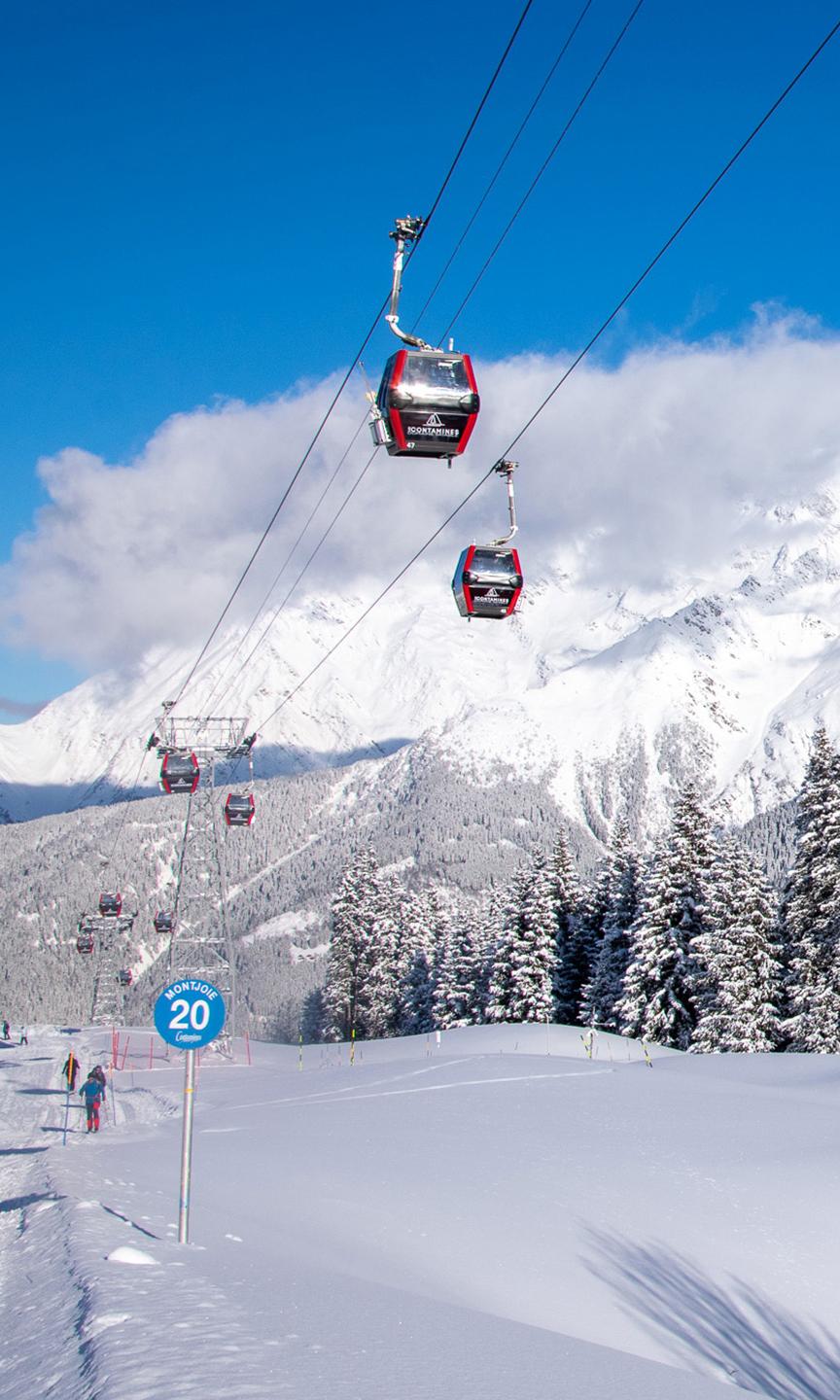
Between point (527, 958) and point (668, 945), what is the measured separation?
481 inches

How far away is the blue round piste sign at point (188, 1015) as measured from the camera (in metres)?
10.6

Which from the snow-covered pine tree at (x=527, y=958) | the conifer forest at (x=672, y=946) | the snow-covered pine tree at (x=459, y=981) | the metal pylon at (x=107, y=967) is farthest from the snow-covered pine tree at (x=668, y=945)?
the metal pylon at (x=107, y=967)

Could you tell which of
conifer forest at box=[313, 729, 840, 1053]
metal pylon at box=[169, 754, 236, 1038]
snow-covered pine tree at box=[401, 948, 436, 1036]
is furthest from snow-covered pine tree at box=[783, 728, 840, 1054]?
snow-covered pine tree at box=[401, 948, 436, 1036]

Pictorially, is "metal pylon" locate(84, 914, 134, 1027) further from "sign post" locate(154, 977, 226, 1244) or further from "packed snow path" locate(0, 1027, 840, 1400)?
"sign post" locate(154, 977, 226, 1244)

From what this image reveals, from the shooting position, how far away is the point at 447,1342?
740 centimetres

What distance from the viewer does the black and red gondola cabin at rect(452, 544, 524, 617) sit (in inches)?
699

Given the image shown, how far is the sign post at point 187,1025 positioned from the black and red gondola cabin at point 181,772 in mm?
30890

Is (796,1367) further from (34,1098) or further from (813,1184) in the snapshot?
(34,1098)

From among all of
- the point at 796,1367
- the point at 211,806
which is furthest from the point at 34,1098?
the point at 796,1367

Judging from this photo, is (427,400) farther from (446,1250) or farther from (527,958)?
(527,958)

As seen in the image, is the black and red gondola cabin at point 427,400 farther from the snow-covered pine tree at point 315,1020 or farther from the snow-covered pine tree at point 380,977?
the snow-covered pine tree at point 315,1020

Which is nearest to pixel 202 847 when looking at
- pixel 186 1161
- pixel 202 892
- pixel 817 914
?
pixel 202 892

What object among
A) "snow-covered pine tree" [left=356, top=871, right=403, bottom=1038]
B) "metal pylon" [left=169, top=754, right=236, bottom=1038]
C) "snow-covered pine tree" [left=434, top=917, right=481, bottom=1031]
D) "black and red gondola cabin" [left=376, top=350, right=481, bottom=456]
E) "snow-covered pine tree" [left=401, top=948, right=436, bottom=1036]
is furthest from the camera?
"snow-covered pine tree" [left=356, top=871, right=403, bottom=1038]

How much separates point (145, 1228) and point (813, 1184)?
931cm
